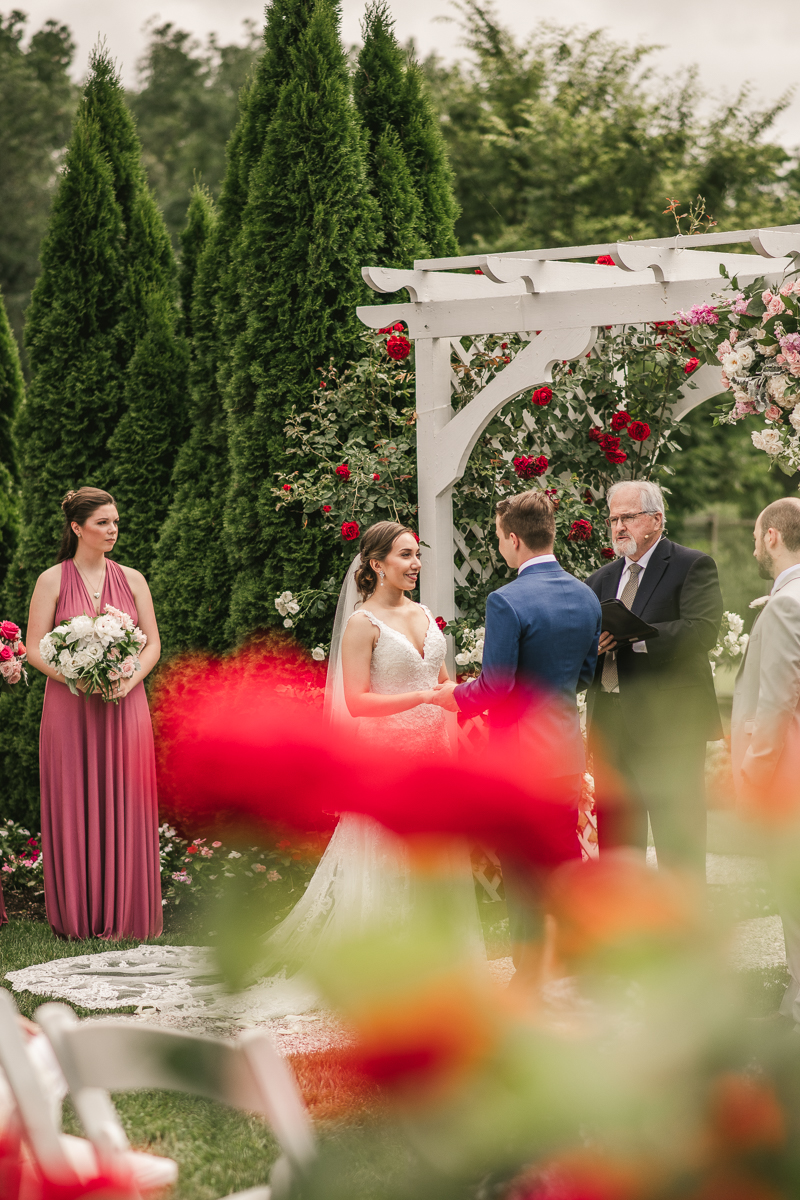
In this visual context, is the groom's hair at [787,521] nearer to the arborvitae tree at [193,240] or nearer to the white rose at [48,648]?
the white rose at [48,648]

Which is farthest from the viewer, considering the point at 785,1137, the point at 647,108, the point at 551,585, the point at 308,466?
the point at 647,108

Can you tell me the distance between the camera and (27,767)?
661 centimetres

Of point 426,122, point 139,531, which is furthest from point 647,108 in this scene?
point 139,531

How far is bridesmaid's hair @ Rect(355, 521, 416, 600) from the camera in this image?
4.31 meters

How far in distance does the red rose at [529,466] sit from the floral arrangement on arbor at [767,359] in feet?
3.65

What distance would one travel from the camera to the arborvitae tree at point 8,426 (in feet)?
23.6

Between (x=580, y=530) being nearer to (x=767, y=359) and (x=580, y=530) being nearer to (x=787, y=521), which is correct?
(x=767, y=359)

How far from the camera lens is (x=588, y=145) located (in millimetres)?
15578

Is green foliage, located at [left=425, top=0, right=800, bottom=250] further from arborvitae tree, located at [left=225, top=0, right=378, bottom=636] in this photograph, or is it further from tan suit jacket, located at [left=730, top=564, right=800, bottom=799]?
tan suit jacket, located at [left=730, top=564, right=800, bottom=799]

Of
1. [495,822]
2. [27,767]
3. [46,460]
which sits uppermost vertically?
[46,460]

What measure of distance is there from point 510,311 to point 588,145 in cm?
1173

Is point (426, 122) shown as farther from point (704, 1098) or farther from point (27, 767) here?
point (704, 1098)

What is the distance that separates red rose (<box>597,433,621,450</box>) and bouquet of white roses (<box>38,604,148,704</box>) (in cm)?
240

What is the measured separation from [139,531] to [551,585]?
3499mm
